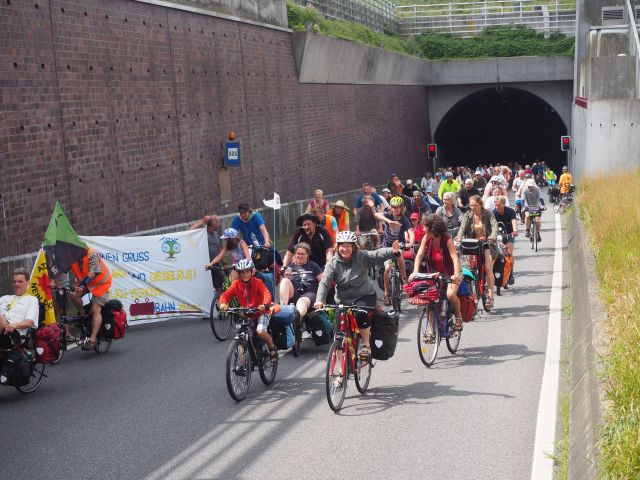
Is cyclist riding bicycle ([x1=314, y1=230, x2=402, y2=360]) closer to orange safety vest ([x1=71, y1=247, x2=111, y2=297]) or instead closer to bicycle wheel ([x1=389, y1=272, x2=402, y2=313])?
orange safety vest ([x1=71, y1=247, x2=111, y2=297])

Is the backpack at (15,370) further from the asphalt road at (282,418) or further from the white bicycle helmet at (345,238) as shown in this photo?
the white bicycle helmet at (345,238)

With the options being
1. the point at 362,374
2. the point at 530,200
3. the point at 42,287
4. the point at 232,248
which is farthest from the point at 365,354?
the point at 530,200

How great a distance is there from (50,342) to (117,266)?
14.5 feet

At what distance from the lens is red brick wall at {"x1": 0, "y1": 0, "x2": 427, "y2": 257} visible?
16.3 metres

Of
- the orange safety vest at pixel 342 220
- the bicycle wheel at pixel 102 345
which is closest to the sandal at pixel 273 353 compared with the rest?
the bicycle wheel at pixel 102 345

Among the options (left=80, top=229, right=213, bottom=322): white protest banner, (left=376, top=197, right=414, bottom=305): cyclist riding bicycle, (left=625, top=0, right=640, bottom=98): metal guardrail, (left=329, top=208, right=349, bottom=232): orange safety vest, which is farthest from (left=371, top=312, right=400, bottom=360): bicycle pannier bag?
(left=625, top=0, right=640, bottom=98): metal guardrail

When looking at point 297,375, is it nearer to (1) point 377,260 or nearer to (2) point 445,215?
(1) point 377,260

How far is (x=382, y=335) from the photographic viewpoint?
10719 mm

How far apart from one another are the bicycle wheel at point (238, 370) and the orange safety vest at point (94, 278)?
3399 mm

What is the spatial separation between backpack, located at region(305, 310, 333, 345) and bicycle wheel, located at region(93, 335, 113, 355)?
8.58ft

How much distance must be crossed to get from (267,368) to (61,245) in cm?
363

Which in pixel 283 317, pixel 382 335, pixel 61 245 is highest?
pixel 61 245

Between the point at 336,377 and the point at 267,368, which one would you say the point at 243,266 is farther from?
the point at 336,377

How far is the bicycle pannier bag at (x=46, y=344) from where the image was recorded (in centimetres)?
1170
